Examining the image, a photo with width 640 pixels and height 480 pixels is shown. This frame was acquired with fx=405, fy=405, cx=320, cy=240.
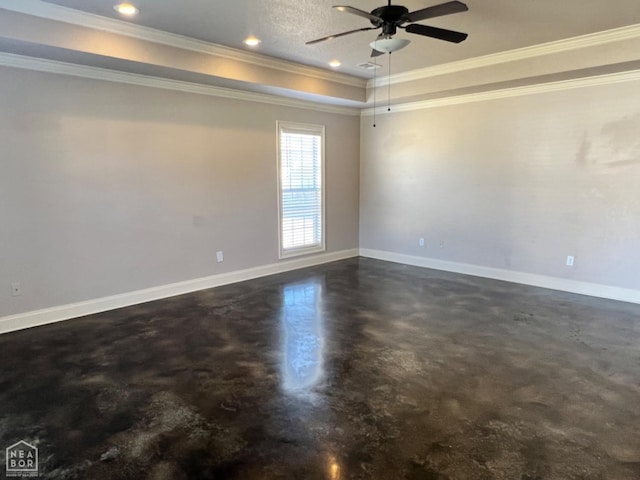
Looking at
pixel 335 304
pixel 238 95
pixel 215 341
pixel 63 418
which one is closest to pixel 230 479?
pixel 63 418

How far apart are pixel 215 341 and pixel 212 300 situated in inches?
50.2

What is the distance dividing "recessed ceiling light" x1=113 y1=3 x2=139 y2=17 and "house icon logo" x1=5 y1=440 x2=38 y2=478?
3.28m

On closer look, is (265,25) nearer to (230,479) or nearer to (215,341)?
(215,341)

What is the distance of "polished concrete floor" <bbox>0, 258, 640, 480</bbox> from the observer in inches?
85.1

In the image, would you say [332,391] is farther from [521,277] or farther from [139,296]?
[521,277]

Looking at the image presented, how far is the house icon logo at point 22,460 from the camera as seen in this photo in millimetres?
2064

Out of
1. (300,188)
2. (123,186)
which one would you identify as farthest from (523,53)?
(123,186)

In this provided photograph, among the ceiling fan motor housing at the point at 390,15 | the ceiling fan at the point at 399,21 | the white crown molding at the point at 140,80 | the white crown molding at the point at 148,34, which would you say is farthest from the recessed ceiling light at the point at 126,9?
the ceiling fan motor housing at the point at 390,15

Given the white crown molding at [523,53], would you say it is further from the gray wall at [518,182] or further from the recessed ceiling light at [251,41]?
the recessed ceiling light at [251,41]

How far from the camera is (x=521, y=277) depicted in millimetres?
5648

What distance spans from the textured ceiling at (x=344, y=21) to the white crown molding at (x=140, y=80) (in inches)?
31.1

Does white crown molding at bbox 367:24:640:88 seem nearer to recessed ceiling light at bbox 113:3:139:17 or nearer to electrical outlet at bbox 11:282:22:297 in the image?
recessed ceiling light at bbox 113:3:139:17

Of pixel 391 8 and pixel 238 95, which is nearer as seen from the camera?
pixel 391 8

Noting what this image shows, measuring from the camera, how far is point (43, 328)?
4.02 meters
